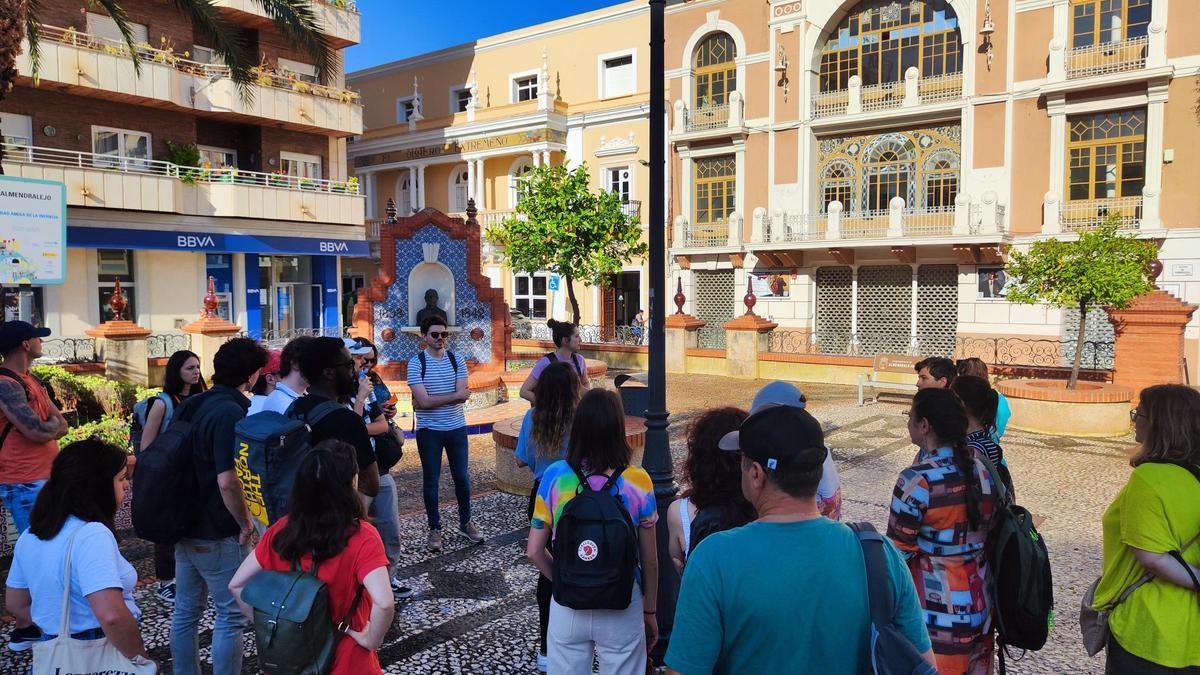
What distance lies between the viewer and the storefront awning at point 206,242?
66.3 ft

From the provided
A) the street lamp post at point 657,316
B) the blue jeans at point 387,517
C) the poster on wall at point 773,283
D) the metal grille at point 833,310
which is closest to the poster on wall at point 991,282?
the metal grille at point 833,310

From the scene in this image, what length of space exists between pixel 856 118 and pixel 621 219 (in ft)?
25.6

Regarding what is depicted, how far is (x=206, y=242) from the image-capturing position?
22.4 meters

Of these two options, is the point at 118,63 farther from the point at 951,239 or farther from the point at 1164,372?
the point at 1164,372

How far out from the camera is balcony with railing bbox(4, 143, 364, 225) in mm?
19094

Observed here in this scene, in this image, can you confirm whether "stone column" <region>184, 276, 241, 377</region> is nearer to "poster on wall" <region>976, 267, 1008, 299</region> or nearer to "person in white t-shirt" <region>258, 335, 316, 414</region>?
"person in white t-shirt" <region>258, 335, 316, 414</region>

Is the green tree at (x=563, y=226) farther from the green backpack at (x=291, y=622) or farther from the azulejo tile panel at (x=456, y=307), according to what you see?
the green backpack at (x=291, y=622)

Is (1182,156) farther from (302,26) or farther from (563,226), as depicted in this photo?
(302,26)

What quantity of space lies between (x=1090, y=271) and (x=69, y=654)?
13.5 metres

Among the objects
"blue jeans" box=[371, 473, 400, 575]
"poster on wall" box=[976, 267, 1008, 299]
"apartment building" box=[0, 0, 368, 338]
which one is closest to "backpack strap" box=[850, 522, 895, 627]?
"blue jeans" box=[371, 473, 400, 575]

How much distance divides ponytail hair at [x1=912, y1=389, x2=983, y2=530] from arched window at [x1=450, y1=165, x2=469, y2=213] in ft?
104

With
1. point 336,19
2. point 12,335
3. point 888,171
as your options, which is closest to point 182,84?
point 336,19

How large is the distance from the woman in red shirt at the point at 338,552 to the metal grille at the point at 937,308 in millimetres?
22594

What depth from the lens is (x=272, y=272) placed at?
25.5 metres
